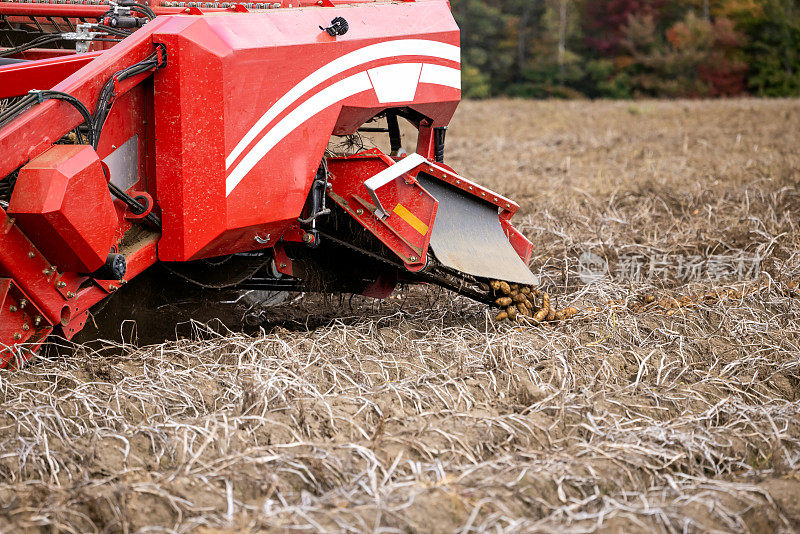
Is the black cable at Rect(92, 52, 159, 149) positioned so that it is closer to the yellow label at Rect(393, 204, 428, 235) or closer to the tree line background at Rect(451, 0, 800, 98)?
the yellow label at Rect(393, 204, 428, 235)

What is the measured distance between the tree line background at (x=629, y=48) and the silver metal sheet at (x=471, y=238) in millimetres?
29429

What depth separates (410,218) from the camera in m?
4.15

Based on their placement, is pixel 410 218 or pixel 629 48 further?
pixel 629 48

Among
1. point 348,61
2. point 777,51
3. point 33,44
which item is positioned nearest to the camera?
point 348,61

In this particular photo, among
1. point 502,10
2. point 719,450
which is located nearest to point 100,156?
point 719,450

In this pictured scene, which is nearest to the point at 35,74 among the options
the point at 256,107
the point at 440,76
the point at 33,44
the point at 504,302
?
the point at 33,44

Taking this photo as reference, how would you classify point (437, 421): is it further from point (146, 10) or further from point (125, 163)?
point (146, 10)

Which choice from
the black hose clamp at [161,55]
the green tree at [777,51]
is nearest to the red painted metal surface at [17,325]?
the black hose clamp at [161,55]

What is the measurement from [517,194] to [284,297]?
3.49 m

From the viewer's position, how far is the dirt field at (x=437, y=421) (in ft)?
8.21

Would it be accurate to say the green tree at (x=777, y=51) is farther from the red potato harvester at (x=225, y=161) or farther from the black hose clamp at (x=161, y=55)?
the black hose clamp at (x=161, y=55)

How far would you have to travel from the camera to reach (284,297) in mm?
5324

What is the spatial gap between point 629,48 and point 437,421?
3462 cm

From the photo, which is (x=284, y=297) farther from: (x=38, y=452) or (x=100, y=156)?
(x=38, y=452)
